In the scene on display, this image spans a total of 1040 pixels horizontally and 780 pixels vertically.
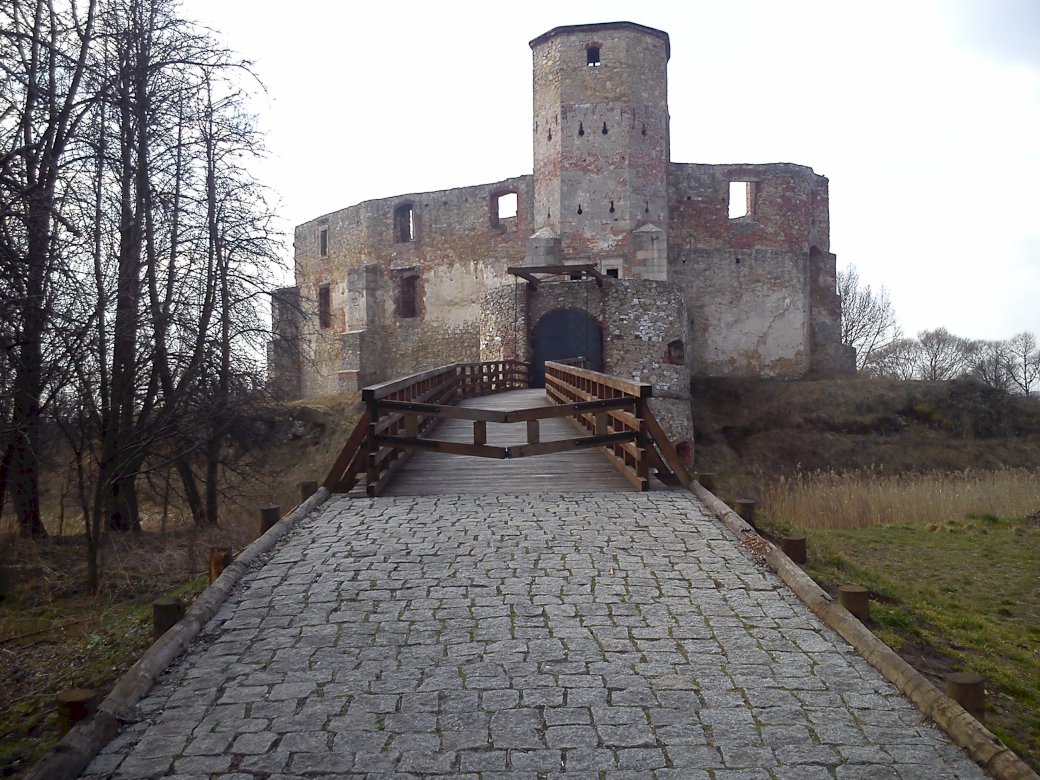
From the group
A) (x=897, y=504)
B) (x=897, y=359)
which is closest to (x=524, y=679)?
(x=897, y=504)

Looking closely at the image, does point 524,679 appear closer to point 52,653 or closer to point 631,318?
point 52,653

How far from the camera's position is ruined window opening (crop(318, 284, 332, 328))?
31795mm

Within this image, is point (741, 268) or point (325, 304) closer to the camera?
point (741, 268)

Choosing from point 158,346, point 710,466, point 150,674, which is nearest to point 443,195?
point 710,466

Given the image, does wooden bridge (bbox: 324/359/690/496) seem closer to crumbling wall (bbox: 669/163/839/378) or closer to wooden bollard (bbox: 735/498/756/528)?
wooden bollard (bbox: 735/498/756/528)

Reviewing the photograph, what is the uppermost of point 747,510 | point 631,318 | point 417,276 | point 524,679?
point 417,276

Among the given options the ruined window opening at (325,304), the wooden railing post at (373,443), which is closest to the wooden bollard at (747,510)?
the wooden railing post at (373,443)

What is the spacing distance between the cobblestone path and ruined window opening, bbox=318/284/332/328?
89.0 feet

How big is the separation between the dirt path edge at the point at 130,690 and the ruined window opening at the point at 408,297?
24532 millimetres

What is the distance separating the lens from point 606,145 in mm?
23469

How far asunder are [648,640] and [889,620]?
2716mm

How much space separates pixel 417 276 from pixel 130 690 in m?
26.4

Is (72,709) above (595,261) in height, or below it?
below

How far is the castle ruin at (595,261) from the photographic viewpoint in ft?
68.3
